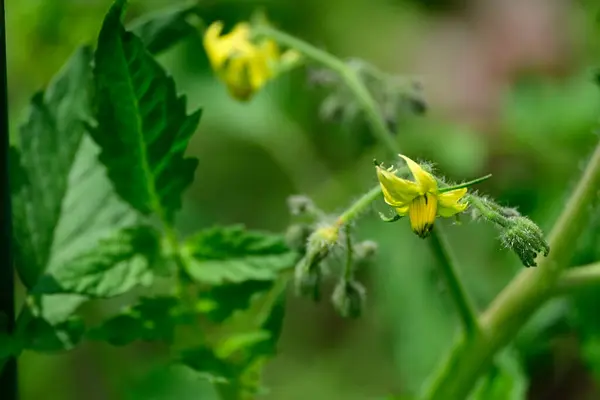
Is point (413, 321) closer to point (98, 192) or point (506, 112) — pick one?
point (506, 112)

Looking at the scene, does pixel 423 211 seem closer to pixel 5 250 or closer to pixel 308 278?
pixel 308 278

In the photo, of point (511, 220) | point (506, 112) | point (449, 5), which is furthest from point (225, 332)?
point (449, 5)

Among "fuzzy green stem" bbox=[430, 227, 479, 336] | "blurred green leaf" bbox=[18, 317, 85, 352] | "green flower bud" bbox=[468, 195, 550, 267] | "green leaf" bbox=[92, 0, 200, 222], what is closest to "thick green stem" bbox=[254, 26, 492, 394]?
"fuzzy green stem" bbox=[430, 227, 479, 336]

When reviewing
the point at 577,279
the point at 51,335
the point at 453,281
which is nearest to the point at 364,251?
the point at 453,281

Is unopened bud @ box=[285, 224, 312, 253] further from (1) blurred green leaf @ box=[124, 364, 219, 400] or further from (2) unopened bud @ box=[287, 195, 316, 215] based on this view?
(1) blurred green leaf @ box=[124, 364, 219, 400]

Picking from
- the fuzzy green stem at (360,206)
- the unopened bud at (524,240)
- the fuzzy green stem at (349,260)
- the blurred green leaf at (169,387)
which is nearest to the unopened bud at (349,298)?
the fuzzy green stem at (349,260)

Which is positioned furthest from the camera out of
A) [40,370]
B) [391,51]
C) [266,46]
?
[391,51]

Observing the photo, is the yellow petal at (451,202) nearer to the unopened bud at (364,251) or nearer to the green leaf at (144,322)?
the unopened bud at (364,251)
